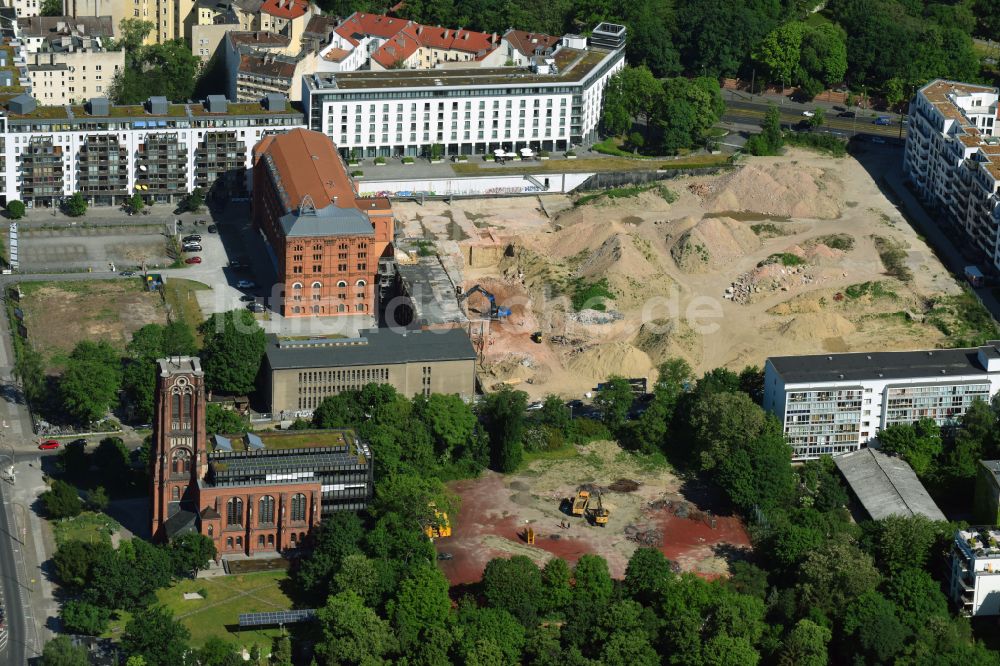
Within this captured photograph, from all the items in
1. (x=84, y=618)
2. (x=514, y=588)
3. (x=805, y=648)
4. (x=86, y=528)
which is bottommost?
(x=84, y=618)

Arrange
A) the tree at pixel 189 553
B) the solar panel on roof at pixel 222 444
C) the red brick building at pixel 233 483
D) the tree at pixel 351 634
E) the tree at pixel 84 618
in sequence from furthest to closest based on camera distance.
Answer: the solar panel on roof at pixel 222 444 < the red brick building at pixel 233 483 < the tree at pixel 189 553 < the tree at pixel 84 618 < the tree at pixel 351 634

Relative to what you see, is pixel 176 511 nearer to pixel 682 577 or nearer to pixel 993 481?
pixel 682 577

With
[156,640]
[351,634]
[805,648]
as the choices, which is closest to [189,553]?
[156,640]

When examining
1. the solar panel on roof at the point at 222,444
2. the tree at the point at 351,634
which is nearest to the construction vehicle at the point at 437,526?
A: the tree at the point at 351,634

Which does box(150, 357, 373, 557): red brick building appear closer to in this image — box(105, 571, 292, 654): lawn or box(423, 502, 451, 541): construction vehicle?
box(105, 571, 292, 654): lawn

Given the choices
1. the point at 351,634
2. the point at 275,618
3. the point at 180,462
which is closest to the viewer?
the point at 351,634

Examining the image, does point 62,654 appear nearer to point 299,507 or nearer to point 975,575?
point 299,507

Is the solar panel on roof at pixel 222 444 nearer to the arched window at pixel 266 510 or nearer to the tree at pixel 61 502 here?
the arched window at pixel 266 510

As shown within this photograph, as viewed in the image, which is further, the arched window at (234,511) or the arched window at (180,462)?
the arched window at (234,511)
